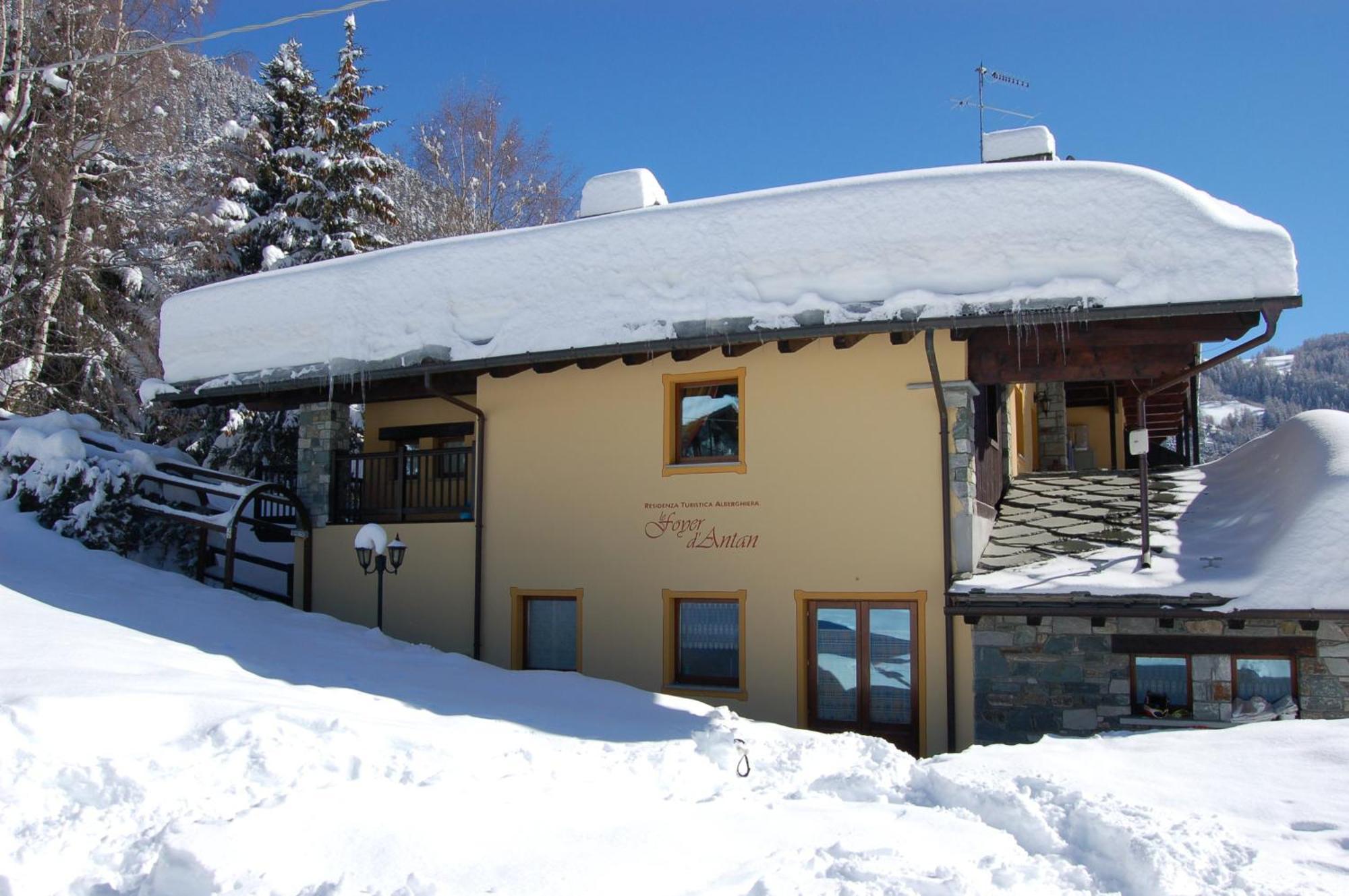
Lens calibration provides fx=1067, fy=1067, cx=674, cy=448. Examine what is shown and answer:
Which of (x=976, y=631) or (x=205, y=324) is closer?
(x=976, y=631)

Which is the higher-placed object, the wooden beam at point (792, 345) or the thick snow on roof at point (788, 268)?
the thick snow on roof at point (788, 268)

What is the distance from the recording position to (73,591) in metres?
9.69

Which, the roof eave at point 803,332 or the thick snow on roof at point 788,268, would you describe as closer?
the roof eave at point 803,332

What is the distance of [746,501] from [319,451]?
19.3ft

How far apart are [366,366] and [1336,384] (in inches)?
3571

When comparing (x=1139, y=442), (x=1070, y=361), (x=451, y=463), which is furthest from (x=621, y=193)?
(x=1139, y=442)

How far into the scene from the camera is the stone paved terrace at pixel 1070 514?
33.3 feet

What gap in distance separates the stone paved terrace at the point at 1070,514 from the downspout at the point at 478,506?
5.44 m

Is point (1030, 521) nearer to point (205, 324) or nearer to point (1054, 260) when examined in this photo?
point (1054, 260)

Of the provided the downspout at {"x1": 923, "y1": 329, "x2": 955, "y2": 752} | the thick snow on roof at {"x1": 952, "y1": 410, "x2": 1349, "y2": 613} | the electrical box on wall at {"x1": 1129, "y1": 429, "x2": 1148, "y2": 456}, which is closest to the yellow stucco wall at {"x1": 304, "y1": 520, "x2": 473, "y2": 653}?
the downspout at {"x1": 923, "y1": 329, "x2": 955, "y2": 752}

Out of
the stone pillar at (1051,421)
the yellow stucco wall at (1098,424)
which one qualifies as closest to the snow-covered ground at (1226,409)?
the yellow stucco wall at (1098,424)

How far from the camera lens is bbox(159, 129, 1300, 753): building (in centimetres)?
930

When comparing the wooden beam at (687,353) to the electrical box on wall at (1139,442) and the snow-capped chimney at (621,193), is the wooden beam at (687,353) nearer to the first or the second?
the snow-capped chimney at (621,193)

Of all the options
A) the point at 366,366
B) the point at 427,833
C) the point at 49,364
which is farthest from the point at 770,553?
the point at 49,364
